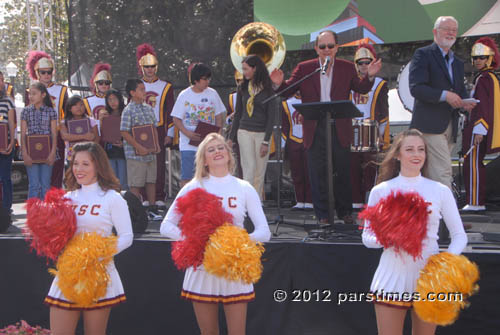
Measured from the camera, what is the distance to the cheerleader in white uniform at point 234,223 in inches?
129

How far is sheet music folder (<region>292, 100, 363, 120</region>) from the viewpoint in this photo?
180 inches

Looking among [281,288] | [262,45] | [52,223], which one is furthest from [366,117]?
[52,223]

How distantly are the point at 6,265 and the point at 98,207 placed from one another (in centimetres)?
181

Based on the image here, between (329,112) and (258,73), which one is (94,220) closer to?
(329,112)

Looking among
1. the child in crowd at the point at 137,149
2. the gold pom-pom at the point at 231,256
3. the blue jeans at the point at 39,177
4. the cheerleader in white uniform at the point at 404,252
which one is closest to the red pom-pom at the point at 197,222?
the gold pom-pom at the point at 231,256

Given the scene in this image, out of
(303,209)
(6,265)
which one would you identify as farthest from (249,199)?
(303,209)

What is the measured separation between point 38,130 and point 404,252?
4559mm

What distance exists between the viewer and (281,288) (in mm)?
4363

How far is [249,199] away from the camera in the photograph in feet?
11.2

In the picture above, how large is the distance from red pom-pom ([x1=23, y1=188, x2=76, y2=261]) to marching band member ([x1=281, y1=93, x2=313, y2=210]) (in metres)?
4.52

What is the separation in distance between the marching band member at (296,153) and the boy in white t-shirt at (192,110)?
53.1 inches

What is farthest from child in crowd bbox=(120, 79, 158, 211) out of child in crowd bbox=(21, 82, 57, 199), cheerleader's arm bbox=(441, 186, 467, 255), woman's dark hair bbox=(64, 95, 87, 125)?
cheerleader's arm bbox=(441, 186, 467, 255)

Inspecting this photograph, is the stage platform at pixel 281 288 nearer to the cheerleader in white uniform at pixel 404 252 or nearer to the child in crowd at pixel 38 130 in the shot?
the cheerleader in white uniform at pixel 404 252

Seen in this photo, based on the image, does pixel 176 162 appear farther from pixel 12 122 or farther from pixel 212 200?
pixel 212 200
